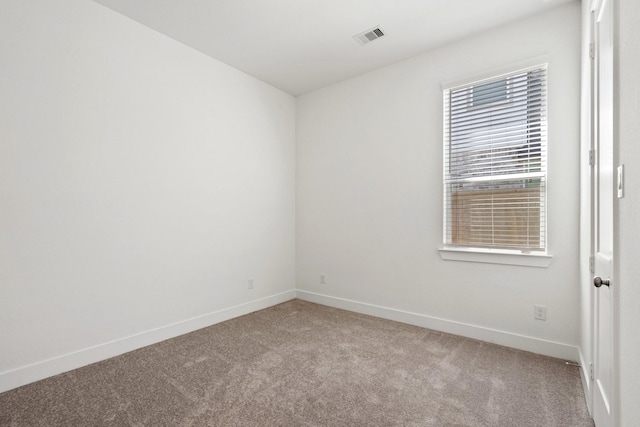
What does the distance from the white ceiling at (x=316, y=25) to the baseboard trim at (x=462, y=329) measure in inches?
110

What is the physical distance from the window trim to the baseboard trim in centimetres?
64

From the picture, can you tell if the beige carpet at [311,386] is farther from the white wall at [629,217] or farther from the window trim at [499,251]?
the white wall at [629,217]

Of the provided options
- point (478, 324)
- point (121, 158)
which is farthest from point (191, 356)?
point (478, 324)

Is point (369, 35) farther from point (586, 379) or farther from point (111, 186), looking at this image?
point (586, 379)

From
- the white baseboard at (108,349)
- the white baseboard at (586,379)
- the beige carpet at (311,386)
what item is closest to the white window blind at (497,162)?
the white baseboard at (586,379)

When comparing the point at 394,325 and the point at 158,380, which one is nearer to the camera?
the point at 158,380

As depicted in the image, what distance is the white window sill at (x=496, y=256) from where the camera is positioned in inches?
102

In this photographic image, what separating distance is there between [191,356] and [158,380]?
392 mm

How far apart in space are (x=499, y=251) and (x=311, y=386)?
79.2 inches

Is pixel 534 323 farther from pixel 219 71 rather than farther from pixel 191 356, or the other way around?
pixel 219 71

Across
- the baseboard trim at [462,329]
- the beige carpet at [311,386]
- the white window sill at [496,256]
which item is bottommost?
the beige carpet at [311,386]

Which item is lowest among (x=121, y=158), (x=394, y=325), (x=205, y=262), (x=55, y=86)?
(x=394, y=325)

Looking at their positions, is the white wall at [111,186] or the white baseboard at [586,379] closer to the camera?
the white baseboard at [586,379]

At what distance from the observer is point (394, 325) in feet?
10.9
